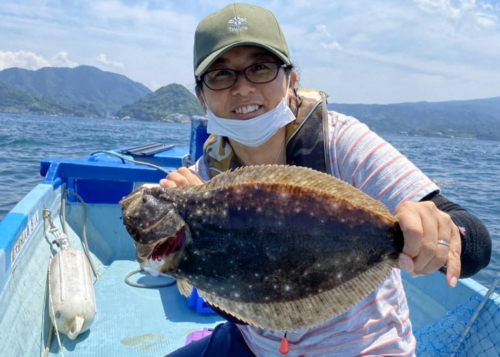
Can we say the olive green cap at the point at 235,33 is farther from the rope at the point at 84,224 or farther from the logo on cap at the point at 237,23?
the rope at the point at 84,224

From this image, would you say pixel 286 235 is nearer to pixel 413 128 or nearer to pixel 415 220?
pixel 415 220

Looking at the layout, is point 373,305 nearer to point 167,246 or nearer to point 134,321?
point 167,246

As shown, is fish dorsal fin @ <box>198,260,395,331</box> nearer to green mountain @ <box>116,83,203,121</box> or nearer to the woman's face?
the woman's face

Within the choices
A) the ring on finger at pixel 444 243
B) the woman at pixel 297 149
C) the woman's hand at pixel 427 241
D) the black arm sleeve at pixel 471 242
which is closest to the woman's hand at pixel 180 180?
the woman at pixel 297 149

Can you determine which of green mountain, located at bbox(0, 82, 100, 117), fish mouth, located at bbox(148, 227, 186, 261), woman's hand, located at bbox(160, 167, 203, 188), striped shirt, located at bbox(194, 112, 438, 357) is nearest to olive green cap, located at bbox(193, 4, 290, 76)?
woman's hand, located at bbox(160, 167, 203, 188)

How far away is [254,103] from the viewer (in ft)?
8.82

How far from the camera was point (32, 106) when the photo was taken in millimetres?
129875

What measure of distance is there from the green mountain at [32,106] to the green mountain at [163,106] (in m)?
14.1

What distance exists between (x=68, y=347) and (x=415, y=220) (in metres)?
4.33

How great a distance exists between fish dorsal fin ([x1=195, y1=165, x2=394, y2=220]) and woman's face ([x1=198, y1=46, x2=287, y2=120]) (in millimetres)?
769

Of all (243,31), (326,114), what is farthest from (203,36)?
(326,114)

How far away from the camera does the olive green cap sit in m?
2.42

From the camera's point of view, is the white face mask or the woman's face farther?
the white face mask

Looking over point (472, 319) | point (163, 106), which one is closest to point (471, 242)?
point (472, 319)
